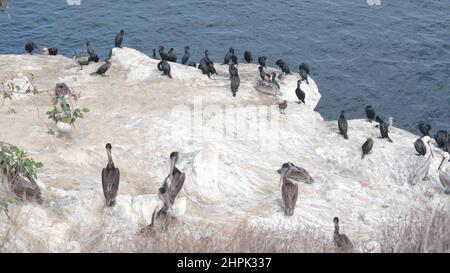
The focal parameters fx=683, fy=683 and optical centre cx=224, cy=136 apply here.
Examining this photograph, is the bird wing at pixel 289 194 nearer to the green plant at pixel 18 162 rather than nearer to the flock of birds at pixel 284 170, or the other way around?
the flock of birds at pixel 284 170

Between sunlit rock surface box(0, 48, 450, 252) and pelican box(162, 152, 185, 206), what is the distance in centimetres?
38

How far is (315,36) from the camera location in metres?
44.8

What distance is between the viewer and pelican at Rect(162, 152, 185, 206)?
19.0 meters

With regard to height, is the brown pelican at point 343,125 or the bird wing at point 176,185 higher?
the bird wing at point 176,185

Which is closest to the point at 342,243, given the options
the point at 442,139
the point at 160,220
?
the point at 160,220

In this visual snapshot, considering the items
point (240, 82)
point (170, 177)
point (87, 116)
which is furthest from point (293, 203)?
point (240, 82)

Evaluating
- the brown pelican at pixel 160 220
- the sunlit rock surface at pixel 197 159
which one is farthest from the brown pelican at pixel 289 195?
the brown pelican at pixel 160 220

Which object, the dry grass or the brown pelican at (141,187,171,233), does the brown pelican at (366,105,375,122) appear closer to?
the brown pelican at (141,187,171,233)

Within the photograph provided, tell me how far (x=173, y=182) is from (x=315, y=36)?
2766 cm

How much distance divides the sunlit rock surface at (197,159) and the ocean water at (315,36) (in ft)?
34.7

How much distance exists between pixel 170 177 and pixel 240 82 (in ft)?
35.5

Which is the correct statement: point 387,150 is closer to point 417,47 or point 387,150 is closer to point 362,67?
point 362,67

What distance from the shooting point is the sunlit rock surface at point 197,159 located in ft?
59.8

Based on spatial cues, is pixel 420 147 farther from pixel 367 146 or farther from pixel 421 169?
pixel 367 146
